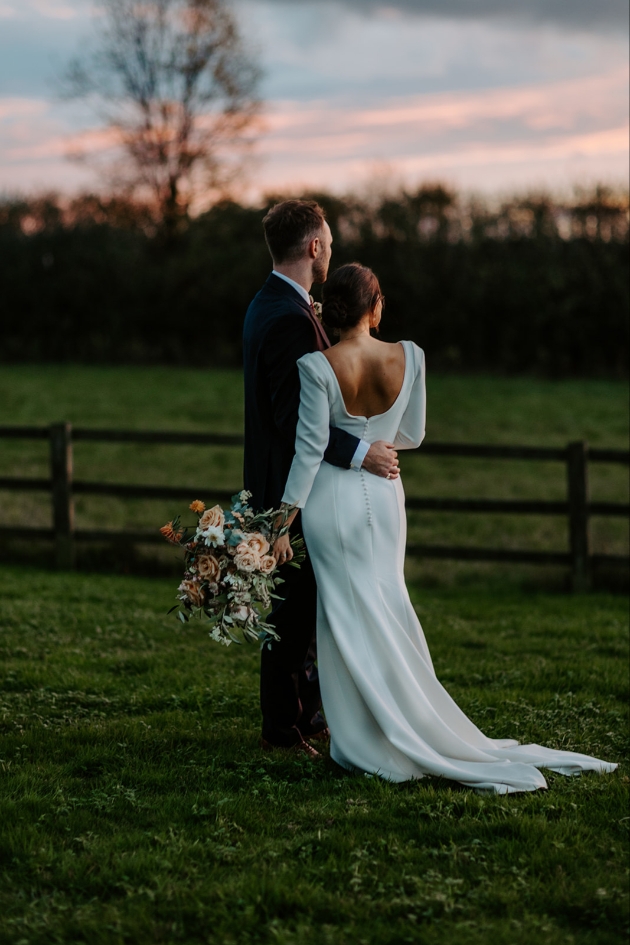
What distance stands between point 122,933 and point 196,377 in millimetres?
22351

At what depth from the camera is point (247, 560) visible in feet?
13.6

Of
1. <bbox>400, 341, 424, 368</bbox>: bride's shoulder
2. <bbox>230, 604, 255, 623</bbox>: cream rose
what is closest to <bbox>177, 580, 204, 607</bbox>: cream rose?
<bbox>230, 604, 255, 623</bbox>: cream rose

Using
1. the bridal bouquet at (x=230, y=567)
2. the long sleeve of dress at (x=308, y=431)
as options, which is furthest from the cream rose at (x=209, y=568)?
the long sleeve of dress at (x=308, y=431)

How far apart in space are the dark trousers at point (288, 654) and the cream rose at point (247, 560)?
580 millimetres

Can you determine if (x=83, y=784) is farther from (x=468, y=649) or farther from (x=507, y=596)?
(x=507, y=596)

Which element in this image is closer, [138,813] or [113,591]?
[138,813]

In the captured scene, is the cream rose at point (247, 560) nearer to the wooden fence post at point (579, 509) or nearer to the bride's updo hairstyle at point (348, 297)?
the bride's updo hairstyle at point (348, 297)

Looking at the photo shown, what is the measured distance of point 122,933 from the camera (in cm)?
309

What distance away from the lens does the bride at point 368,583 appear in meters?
4.32

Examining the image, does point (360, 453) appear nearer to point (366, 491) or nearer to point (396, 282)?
point (366, 491)

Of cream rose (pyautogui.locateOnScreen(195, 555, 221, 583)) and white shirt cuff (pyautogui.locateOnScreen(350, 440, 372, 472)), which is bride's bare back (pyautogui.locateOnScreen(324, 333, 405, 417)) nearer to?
white shirt cuff (pyautogui.locateOnScreen(350, 440, 372, 472))

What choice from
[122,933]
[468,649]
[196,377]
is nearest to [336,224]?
[196,377]

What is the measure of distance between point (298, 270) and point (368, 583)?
1424 millimetres

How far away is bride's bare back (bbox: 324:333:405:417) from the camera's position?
436 cm
